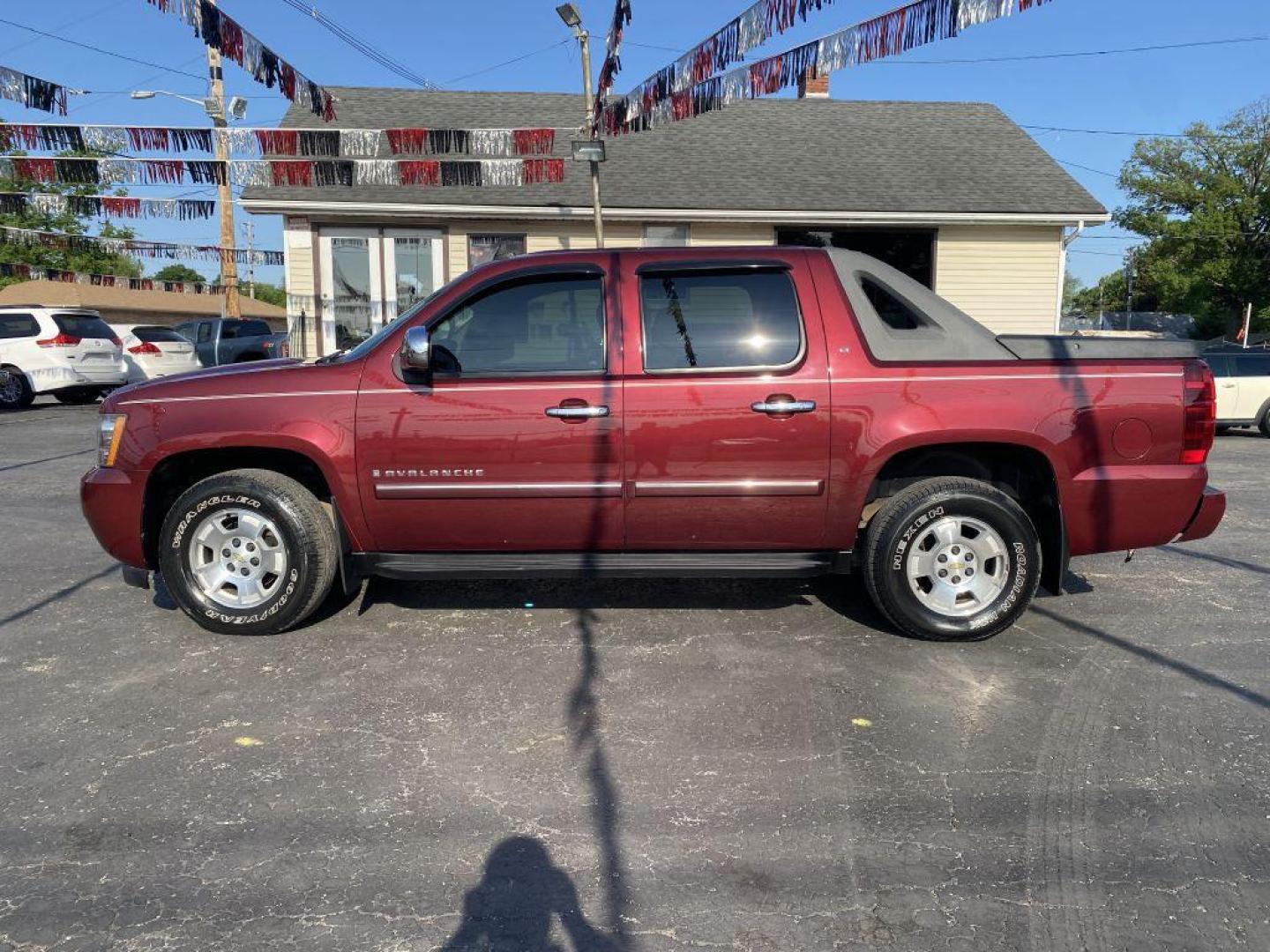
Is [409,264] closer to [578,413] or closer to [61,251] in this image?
[578,413]

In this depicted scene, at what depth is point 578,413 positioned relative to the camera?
4.17m

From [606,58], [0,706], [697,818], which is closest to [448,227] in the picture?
[606,58]

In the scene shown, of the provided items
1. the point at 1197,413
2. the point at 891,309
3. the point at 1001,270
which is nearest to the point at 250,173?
the point at 891,309

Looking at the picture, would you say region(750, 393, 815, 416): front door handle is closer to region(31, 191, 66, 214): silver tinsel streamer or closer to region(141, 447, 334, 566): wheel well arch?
region(141, 447, 334, 566): wheel well arch

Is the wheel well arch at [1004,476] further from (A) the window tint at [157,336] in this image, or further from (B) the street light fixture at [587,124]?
(A) the window tint at [157,336]

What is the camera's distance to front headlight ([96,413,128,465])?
4.41 meters

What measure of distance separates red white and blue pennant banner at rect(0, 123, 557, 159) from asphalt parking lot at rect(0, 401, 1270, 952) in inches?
302

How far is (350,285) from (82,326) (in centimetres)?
537

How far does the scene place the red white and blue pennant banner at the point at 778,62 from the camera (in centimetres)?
568

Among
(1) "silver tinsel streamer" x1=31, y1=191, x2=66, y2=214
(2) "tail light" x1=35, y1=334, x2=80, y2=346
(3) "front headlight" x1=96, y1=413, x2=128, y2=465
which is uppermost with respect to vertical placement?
(1) "silver tinsel streamer" x1=31, y1=191, x2=66, y2=214

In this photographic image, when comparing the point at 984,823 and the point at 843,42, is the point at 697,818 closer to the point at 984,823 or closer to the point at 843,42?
the point at 984,823

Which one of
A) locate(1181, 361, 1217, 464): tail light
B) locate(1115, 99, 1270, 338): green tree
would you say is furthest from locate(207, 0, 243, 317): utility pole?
locate(1115, 99, 1270, 338): green tree

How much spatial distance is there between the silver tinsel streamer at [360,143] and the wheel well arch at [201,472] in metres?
7.74

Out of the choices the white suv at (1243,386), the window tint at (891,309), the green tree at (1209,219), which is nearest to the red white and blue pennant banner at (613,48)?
the window tint at (891,309)
